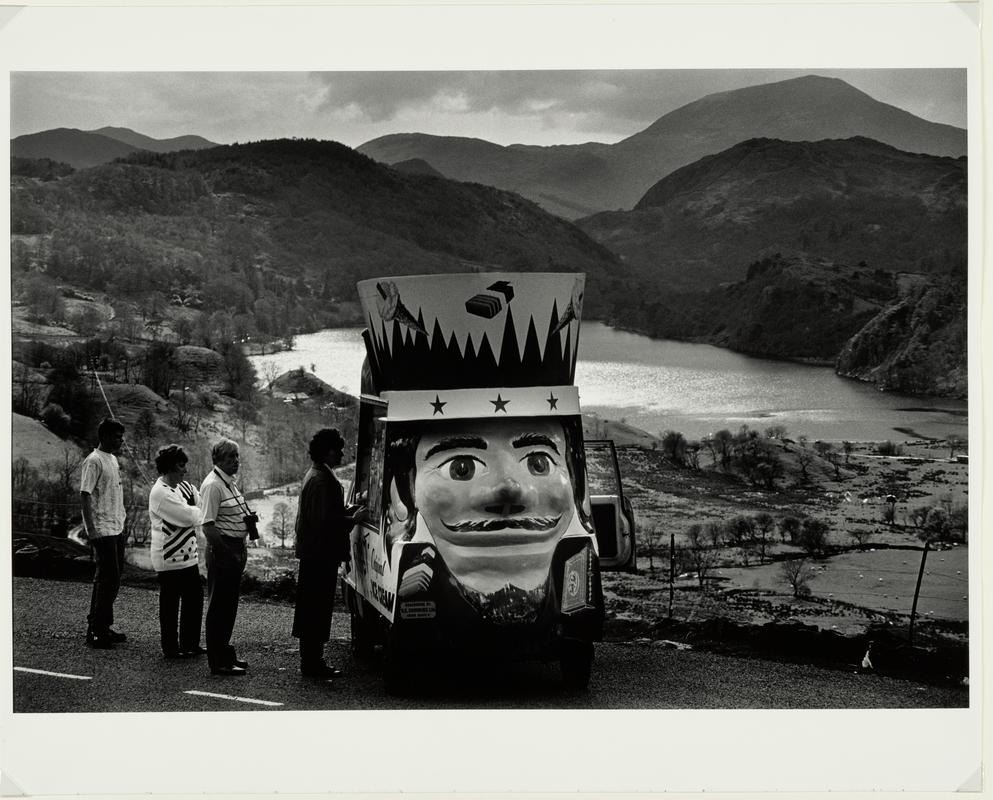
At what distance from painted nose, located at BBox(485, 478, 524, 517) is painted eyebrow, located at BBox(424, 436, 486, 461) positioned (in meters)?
0.22

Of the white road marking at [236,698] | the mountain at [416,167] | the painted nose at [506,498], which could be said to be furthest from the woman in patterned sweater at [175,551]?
the mountain at [416,167]

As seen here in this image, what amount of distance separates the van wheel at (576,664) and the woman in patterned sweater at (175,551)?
2.07 meters

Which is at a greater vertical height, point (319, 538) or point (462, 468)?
point (462, 468)

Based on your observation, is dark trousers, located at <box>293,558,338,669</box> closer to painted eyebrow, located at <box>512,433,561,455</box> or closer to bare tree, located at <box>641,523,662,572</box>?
painted eyebrow, located at <box>512,433,561,455</box>

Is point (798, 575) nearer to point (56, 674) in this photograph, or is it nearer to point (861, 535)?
point (861, 535)

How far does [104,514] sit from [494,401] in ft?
7.79

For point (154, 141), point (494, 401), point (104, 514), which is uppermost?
point (154, 141)

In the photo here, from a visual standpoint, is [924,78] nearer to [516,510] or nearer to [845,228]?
[845,228]

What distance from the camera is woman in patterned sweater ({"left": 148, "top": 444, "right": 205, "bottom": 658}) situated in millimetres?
7352

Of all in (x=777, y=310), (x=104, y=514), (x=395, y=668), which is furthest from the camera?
(x=777, y=310)

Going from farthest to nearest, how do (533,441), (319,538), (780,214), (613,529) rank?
(780,214) < (613,529) < (319,538) < (533,441)

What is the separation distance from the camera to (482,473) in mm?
6613

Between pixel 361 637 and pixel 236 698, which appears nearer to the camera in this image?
pixel 236 698

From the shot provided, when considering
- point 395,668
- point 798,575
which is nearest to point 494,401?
point 395,668
